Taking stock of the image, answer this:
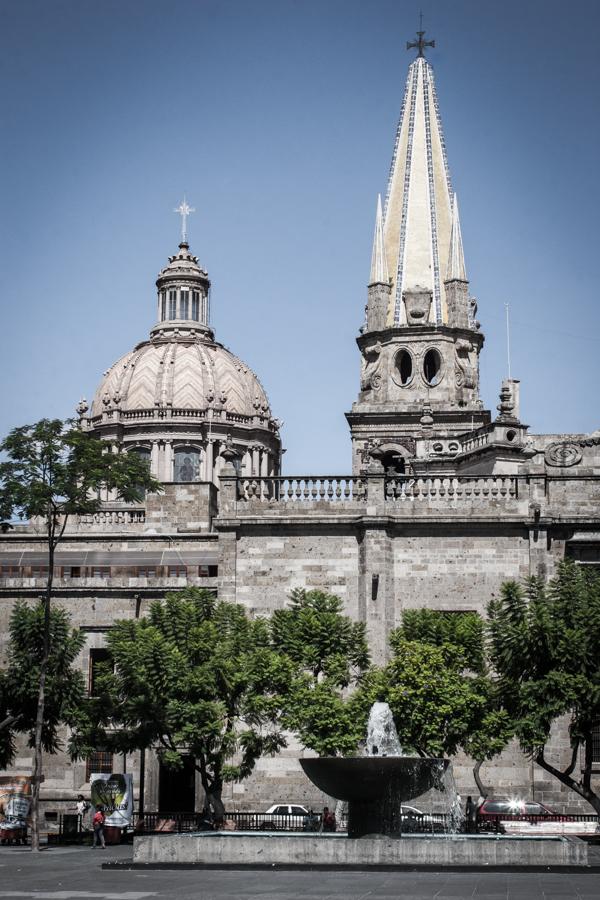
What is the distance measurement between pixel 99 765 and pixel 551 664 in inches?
662

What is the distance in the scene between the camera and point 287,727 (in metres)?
42.7

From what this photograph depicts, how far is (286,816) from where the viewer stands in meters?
43.0

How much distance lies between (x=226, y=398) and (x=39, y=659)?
6937cm

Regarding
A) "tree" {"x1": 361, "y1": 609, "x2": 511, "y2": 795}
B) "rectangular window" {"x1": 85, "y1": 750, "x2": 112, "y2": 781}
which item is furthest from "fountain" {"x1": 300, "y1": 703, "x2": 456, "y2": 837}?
"rectangular window" {"x1": 85, "y1": 750, "x2": 112, "y2": 781}

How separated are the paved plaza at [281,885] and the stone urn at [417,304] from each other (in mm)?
58831

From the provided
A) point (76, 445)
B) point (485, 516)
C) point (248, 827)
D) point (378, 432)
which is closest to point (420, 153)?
point (378, 432)

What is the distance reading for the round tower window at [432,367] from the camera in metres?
87.7

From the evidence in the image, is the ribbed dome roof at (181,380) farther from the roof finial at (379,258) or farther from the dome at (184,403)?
the roof finial at (379,258)

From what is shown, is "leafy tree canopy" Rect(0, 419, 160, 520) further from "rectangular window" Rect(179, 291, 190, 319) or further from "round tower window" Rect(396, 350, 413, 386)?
"rectangular window" Rect(179, 291, 190, 319)

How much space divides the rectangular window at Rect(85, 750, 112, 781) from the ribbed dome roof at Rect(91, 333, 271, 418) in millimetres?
61777

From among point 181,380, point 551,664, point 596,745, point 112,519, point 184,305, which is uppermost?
point 184,305

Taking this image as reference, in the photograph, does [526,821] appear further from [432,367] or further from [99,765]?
[432,367]

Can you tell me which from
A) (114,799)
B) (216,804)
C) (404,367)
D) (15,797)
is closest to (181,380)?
(404,367)

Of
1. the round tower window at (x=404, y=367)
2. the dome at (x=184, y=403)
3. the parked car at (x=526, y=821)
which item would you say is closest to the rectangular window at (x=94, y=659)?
the parked car at (x=526, y=821)
